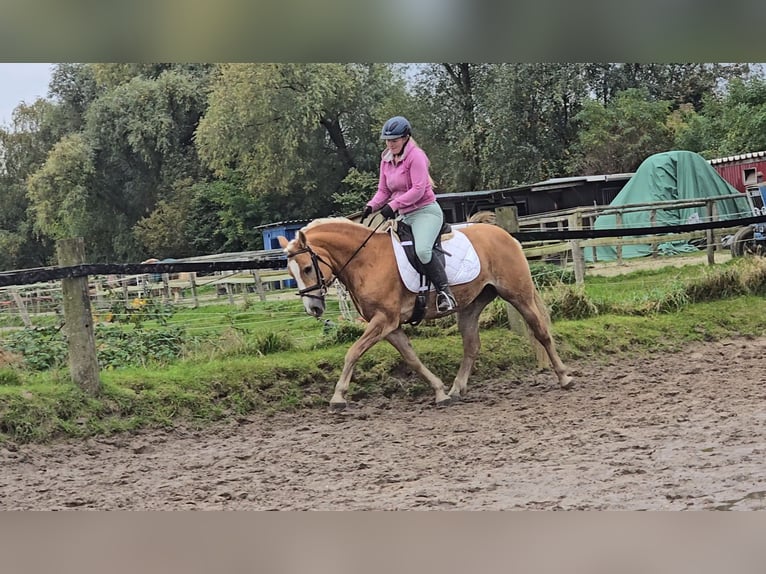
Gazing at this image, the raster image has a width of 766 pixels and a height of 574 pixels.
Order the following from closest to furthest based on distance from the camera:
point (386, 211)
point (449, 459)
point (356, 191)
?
point (449, 459)
point (386, 211)
point (356, 191)

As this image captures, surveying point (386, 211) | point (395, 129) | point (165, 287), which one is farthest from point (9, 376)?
point (395, 129)

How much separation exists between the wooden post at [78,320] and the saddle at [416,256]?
1544mm

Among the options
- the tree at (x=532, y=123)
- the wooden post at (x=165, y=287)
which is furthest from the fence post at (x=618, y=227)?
the wooden post at (x=165, y=287)

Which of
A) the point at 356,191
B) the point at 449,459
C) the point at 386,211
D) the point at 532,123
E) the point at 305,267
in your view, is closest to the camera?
the point at 449,459

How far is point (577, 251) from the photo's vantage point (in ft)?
16.4

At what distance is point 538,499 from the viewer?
3975 millimetres

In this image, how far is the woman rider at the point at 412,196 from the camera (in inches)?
176

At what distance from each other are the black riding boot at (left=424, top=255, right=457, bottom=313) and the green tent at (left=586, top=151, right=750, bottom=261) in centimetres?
92

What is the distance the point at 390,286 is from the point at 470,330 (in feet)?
1.77

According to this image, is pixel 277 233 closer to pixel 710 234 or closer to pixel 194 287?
pixel 194 287

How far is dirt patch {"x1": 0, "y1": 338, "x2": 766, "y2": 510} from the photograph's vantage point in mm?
4039

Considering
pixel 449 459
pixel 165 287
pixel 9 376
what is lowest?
pixel 449 459
